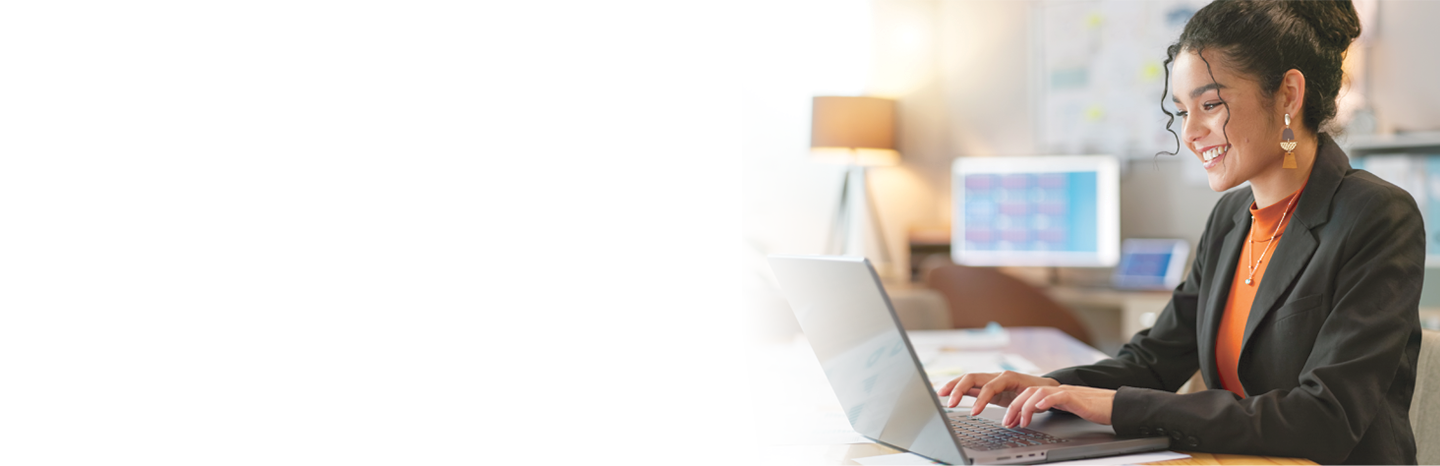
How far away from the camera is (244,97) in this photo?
650 millimetres

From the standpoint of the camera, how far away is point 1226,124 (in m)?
1.04

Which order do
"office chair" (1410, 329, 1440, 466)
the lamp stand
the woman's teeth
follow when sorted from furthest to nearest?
1. the lamp stand
2. "office chair" (1410, 329, 1440, 466)
3. the woman's teeth

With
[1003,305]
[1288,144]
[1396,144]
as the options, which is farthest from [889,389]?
[1396,144]

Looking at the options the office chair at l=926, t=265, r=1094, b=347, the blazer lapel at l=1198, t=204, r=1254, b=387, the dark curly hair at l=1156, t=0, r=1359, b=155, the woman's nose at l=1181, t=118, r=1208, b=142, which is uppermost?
the dark curly hair at l=1156, t=0, r=1359, b=155

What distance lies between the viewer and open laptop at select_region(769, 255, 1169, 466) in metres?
0.82

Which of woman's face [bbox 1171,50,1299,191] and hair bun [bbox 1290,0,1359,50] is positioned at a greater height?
hair bun [bbox 1290,0,1359,50]

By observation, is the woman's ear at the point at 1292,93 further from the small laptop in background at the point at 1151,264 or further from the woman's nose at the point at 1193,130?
the small laptop in background at the point at 1151,264

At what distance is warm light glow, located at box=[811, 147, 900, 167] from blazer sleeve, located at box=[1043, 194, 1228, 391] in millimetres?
2695

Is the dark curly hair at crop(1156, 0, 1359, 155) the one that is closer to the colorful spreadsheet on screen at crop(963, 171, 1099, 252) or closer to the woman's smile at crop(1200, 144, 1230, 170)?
the woman's smile at crop(1200, 144, 1230, 170)

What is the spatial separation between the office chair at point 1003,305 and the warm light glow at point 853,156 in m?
0.77

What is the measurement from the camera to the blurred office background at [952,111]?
3.79 meters

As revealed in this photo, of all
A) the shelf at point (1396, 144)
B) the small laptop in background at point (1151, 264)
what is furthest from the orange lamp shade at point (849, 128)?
the shelf at point (1396, 144)

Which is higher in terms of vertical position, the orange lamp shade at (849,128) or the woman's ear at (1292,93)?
the orange lamp shade at (849,128)

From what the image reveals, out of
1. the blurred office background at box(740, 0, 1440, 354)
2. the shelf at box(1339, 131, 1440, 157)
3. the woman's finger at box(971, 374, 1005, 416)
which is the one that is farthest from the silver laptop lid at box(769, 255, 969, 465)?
the shelf at box(1339, 131, 1440, 157)
